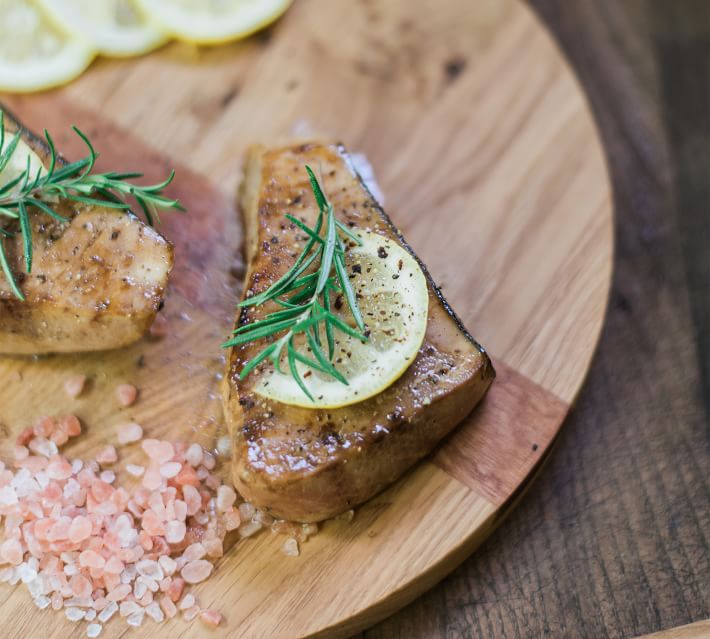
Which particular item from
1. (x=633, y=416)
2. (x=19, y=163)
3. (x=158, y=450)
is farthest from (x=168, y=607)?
(x=633, y=416)

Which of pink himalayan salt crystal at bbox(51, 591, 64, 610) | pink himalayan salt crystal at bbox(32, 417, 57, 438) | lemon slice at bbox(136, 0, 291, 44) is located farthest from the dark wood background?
lemon slice at bbox(136, 0, 291, 44)

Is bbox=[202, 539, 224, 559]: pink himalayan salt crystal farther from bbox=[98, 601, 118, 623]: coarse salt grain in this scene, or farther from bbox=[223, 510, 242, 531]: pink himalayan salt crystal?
bbox=[98, 601, 118, 623]: coarse salt grain

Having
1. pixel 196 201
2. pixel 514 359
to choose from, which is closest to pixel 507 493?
pixel 514 359

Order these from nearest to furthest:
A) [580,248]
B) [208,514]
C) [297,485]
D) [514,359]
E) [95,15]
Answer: [297,485] < [208,514] < [514,359] < [580,248] < [95,15]

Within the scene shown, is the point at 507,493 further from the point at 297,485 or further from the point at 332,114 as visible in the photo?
the point at 332,114

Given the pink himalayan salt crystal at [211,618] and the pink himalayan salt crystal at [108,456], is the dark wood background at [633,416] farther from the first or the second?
the pink himalayan salt crystal at [108,456]

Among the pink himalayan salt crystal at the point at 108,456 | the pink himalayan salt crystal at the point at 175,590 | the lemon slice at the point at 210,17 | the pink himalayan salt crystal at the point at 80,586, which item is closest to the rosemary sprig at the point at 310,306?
the pink himalayan salt crystal at the point at 108,456
